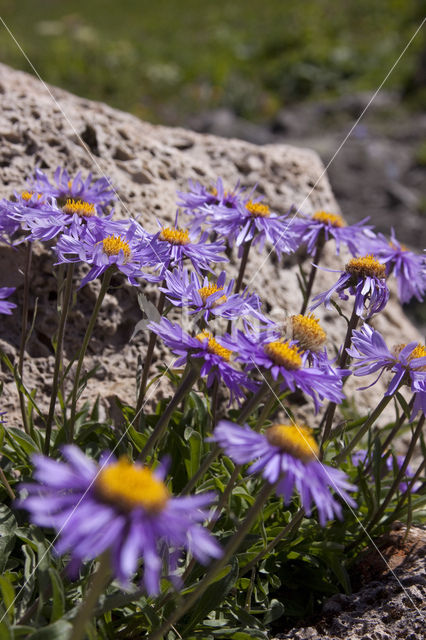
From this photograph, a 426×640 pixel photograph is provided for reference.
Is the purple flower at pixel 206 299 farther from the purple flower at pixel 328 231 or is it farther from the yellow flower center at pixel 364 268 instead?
the purple flower at pixel 328 231

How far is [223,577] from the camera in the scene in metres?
1.64

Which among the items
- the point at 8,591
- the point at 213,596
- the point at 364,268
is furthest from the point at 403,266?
the point at 8,591

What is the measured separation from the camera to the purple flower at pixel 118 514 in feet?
2.97

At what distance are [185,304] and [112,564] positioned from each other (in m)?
0.78

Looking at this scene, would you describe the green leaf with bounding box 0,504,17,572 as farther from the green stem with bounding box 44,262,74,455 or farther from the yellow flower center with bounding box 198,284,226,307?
the yellow flower center with bounding box 198,284,226,307

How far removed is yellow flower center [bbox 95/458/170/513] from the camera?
→ 3.10 feet

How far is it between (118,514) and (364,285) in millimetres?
1189

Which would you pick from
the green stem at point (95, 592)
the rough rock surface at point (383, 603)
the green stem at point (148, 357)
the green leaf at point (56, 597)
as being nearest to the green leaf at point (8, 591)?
the green leaf at point (56, 597)

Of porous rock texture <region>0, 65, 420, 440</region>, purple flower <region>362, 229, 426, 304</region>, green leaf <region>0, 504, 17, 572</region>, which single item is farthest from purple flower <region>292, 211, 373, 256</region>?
green leaf <region>0, 504, 17, 572</region>

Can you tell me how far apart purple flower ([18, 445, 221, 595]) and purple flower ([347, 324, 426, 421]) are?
0.74 meters

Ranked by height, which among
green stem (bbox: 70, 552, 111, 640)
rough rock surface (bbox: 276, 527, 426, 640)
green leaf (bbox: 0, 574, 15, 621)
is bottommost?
rough rock surface (bbox: 276, 527, 426, 640)

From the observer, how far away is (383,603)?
1946mm

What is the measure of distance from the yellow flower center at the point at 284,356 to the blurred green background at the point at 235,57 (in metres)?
9.75

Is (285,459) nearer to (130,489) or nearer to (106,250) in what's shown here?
(130,489)
